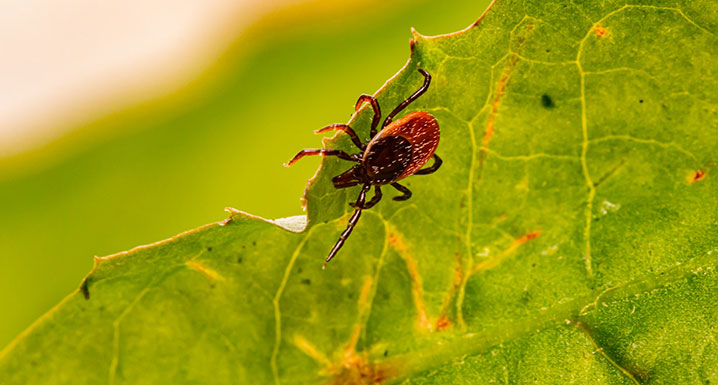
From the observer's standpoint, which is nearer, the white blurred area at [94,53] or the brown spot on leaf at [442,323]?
the brown spot on leaf at [442,323]

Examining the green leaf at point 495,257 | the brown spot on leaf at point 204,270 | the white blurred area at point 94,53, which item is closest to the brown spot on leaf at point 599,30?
the green leaf at point 495,257

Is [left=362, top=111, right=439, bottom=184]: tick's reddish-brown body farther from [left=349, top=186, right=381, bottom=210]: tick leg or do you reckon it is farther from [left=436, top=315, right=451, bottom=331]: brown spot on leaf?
[left=436, top=315, right=451, bottom=331]: brown spot on leaf

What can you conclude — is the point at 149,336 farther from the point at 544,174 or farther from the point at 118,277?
the point at 544,174

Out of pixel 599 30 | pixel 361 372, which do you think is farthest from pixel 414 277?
pixel 599 30

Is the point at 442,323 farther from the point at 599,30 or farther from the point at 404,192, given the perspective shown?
the point at 599,30

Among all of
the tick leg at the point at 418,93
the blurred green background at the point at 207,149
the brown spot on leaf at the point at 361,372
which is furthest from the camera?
the blurred green background at the point at 207,149

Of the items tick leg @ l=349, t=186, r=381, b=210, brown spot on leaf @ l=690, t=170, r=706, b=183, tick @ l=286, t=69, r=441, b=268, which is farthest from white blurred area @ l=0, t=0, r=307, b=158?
brown spot on leaf @ l=690, t=170, r=706, b=183

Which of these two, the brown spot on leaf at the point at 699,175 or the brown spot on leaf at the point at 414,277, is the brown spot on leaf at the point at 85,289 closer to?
the brown spot on leaf at the point at 414,277
